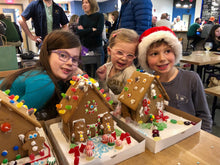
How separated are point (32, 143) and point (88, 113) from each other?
0.74 ft

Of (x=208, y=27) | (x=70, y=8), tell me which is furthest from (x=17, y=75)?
(x=70, y=8)

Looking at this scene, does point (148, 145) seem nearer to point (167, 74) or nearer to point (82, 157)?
point (82, 157)

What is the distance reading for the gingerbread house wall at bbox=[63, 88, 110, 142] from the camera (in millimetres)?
687

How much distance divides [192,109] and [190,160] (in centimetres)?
54

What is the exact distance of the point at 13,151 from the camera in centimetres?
59

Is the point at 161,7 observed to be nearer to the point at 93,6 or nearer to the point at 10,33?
the point at 10,33

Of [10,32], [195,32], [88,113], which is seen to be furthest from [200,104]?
[195,32]

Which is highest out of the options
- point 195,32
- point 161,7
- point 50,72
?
point 161,7

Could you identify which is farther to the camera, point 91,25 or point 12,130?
point 91,25

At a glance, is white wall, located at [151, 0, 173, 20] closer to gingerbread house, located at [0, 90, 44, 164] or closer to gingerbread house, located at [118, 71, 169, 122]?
gingerbread house, located at [118, 71, 169, 122]

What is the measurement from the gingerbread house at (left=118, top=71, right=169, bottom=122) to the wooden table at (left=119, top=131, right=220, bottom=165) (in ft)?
0.59

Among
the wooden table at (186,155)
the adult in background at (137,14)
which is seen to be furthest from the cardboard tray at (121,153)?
the adult in background at (137,14)

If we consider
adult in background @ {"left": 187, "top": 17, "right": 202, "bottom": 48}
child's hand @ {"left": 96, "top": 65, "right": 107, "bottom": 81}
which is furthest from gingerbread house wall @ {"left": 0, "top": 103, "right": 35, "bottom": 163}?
adult in background @ {"left": 187, "top": 17, "right": 202, "bottom": 48}

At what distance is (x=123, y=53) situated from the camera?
1182mm
